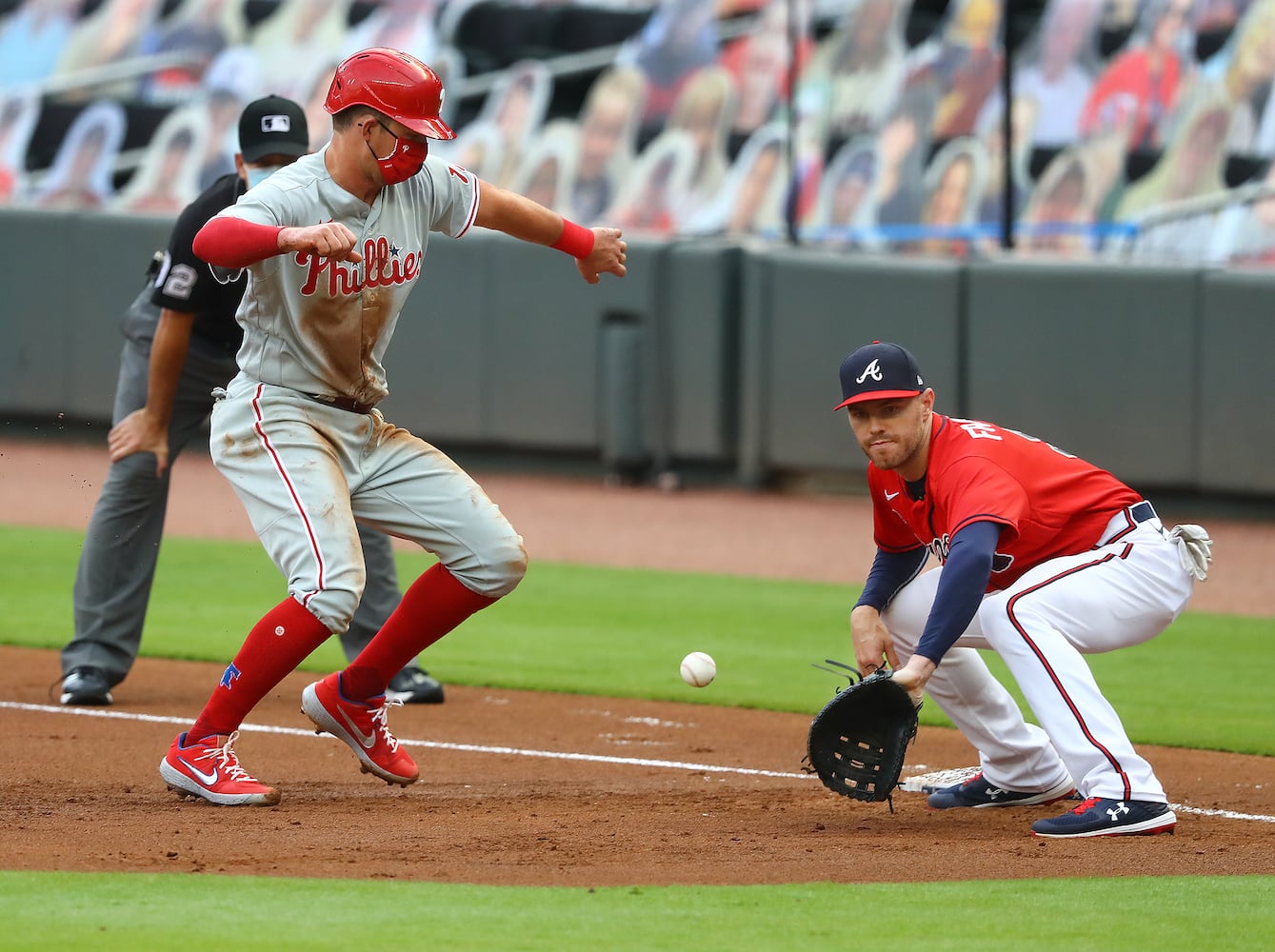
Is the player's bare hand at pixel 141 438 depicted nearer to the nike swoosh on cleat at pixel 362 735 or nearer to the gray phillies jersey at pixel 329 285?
the gray phillies jersey at pixel 329 285

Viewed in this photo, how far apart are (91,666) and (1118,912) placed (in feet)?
12.8

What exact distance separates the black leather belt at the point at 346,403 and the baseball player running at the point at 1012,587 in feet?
4.13

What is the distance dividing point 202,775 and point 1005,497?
7.00ft

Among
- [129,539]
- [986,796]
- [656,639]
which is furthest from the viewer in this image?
[656,639]

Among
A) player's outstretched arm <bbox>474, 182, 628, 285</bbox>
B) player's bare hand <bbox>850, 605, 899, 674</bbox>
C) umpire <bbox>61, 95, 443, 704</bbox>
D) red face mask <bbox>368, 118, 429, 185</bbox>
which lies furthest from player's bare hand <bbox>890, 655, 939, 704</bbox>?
umpire <bbox>61, 95, 443, 704</bbox>

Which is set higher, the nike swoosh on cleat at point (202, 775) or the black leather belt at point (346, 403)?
the black leather belt at point (346, 403)

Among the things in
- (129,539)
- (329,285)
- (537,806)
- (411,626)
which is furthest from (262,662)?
(129,539)

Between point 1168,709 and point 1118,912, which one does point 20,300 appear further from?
point 1118,912

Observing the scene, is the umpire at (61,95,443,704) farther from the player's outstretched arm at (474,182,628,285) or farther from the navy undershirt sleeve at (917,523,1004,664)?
the navy undershirt sleeve at (917,523,1004,664)

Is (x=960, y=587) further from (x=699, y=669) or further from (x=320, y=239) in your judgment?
(x=320, y=239)

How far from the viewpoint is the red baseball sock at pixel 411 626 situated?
206 inches

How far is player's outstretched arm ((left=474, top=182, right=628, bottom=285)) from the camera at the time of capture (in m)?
5.31

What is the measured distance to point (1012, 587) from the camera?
4941 mm

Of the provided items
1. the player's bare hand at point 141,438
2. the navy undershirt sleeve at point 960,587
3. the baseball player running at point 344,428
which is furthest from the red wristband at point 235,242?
the player's bare hand at point 141,438
